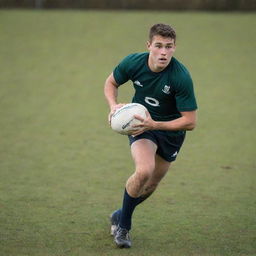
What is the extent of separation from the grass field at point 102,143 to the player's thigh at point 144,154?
2.43 feet

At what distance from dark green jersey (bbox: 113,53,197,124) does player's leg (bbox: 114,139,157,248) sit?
0.38 m

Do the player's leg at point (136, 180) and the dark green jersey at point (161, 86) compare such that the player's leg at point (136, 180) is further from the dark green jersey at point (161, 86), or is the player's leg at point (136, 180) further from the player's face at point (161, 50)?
the player's face at point (161, 50)

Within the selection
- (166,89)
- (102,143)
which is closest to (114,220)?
(166,89)

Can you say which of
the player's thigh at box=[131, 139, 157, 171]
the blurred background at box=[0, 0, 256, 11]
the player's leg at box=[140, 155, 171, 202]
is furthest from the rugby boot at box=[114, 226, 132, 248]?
the blurred background at box=[0, 0, 256, 11]

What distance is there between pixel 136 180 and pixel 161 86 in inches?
34.9

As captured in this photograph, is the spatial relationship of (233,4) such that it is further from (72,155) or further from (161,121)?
(161,121)

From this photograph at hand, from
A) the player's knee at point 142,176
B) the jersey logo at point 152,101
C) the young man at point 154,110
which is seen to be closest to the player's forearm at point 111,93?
the young man at point 154,110

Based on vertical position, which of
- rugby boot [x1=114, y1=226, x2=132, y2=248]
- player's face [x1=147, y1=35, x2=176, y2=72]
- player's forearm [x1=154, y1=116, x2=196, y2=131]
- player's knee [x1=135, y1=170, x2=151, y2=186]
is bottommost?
rugby boot [x1=114, y1=226, x2=132, y2=248]

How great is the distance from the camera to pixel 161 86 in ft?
19.1

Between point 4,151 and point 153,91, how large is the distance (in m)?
3.91

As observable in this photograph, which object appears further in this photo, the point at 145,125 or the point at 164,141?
the point at 164,141

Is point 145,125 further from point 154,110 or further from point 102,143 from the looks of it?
point 102,143

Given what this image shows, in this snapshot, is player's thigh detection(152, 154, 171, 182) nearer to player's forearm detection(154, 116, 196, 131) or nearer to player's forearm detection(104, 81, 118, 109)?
player's forearm detection(154, 116, 196, 131)

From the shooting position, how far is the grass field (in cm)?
607
